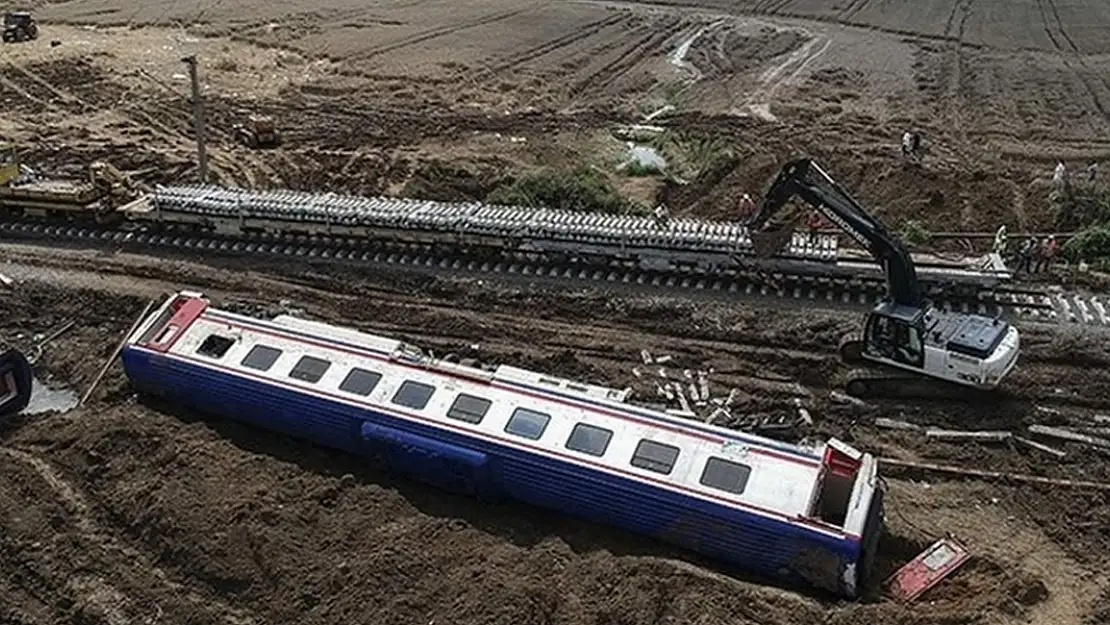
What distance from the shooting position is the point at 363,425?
17453 millimetres

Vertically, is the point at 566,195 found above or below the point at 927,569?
below

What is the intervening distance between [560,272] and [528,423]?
8.55 m

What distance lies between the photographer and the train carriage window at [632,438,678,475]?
15.9m

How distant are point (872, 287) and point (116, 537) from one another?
15964 mm

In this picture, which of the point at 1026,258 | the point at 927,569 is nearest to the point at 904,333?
the point at 927,569

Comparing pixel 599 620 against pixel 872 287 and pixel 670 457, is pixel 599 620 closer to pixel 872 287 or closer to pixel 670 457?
pixel 670 457

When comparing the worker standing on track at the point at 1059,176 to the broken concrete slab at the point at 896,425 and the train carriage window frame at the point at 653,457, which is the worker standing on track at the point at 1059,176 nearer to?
the broken concrete slab at the point at 896,425

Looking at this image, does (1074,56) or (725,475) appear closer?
(725,475)

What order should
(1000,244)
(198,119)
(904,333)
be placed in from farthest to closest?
(198,119) < (1000,244) < (904,333)

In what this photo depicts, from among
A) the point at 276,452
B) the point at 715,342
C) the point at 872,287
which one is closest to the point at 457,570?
the point at 276,452

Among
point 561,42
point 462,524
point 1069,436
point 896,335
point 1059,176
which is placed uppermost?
point 462,524

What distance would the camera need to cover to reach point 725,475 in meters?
15.7

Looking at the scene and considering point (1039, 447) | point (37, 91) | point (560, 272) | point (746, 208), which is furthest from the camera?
point (37, 91)

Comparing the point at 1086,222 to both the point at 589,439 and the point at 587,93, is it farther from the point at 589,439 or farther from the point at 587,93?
the point at 587,93
